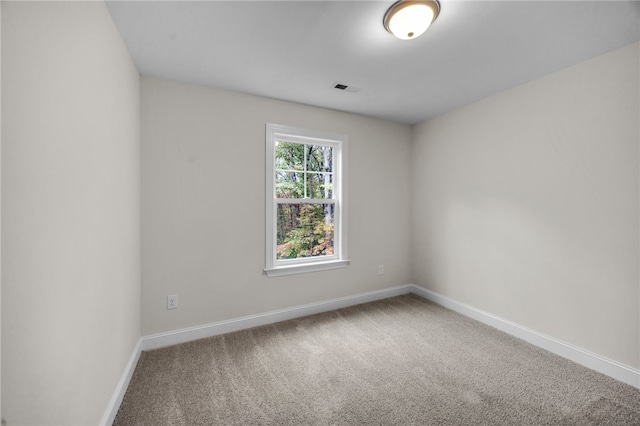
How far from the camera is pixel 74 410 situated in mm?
1148

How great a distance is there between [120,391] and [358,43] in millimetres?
2823

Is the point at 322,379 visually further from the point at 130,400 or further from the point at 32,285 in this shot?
the point at 32,285

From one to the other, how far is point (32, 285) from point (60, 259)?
19 cm

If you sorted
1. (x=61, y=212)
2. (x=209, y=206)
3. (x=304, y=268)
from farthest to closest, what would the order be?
(x=304, y=268) < (x=209, y=206) < (x=61, y=212)

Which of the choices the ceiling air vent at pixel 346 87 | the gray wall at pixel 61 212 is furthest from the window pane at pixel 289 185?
the gray wall at pixel 61 212

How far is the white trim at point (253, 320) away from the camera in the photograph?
2430 mm

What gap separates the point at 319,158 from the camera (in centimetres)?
335

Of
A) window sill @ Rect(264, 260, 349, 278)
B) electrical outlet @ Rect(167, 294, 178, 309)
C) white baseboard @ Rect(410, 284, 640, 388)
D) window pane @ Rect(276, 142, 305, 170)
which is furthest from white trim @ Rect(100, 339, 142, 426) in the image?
white baseboard @ Rect(410, 284, 640, 388)

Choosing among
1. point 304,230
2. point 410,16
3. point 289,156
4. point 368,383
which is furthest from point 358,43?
point 368,383

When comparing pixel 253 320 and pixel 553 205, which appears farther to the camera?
pixel 253 320

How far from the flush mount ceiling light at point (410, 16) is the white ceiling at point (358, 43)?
6cm

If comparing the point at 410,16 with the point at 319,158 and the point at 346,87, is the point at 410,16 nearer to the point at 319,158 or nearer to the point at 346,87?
the point at 346,87

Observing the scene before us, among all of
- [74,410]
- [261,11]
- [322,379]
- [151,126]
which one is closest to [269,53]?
[261,11]

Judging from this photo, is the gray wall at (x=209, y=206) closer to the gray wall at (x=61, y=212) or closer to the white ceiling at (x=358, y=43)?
the white ceiling at (x=358, y=43)
